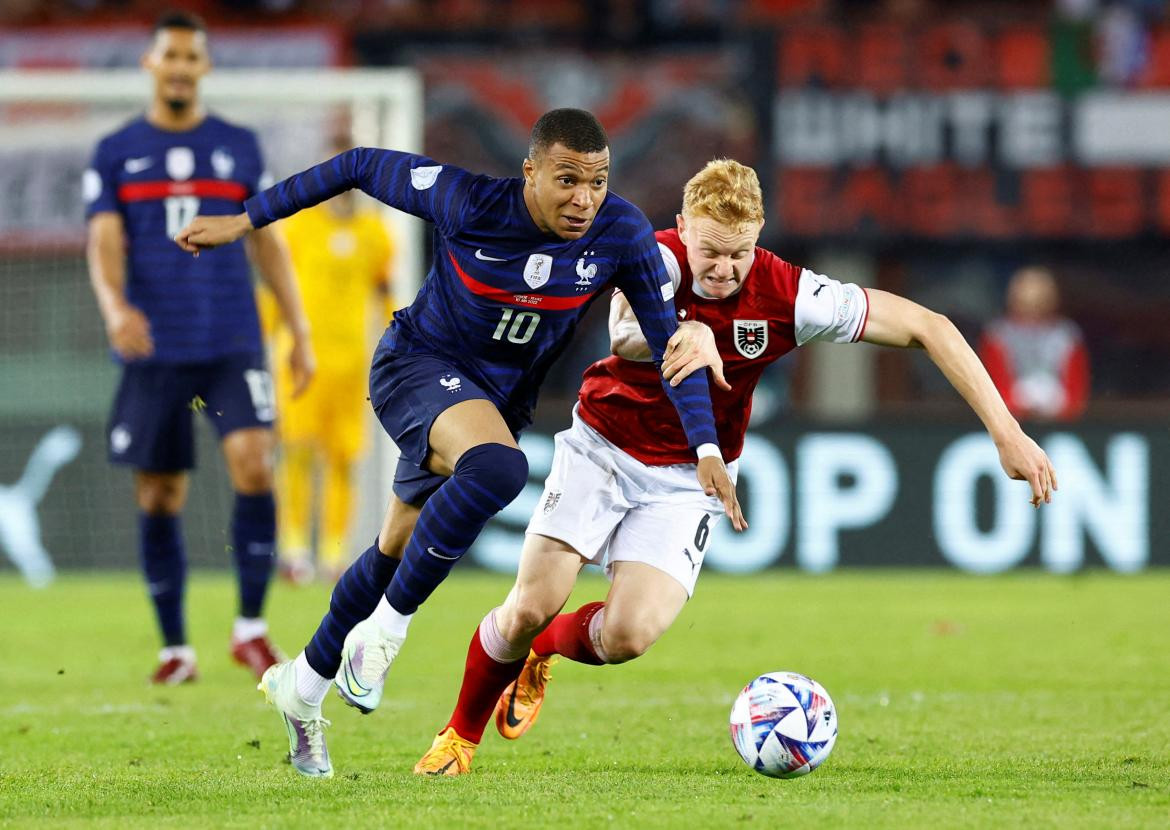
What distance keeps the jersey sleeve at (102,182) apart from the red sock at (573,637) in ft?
9.61

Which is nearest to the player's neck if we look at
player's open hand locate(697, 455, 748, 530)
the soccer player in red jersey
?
the soccer player in red jersey

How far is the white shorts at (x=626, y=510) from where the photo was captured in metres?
5.78

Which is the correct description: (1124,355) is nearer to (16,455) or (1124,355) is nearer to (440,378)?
(16,455)

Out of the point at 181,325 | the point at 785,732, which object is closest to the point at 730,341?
the point at 785,732

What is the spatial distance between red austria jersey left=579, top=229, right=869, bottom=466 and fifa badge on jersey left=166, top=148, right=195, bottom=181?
2.43 m

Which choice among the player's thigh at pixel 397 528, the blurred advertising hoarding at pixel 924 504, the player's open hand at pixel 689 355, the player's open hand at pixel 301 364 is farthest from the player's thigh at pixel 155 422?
the blurred advertising hoarding at pixel 924 504

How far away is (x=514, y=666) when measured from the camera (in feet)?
18.3

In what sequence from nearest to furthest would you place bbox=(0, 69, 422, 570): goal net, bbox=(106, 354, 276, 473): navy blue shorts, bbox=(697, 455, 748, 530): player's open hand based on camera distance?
bbox=(697, 455, 748, 530): player's open hand < bbox=(106, 354, 276, 473): navy blue shorts < bbox=(0, 69, 422, 570): goal net

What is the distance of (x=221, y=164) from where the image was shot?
782cm

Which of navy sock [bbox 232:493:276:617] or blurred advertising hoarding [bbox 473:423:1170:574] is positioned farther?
blurred advertising hoarding [bbox 473:423:1170:574]

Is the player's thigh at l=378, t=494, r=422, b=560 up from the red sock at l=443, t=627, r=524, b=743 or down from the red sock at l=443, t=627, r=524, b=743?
up

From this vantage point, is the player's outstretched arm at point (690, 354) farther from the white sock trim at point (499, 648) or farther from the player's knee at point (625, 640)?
the white sock trim at point (499, 648)

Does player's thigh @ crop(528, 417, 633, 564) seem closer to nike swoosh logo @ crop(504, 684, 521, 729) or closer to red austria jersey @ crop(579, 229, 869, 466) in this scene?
red austria jersey @ crop(579, 229, 869, 466)

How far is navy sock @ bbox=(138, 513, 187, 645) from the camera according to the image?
7.75 meters
